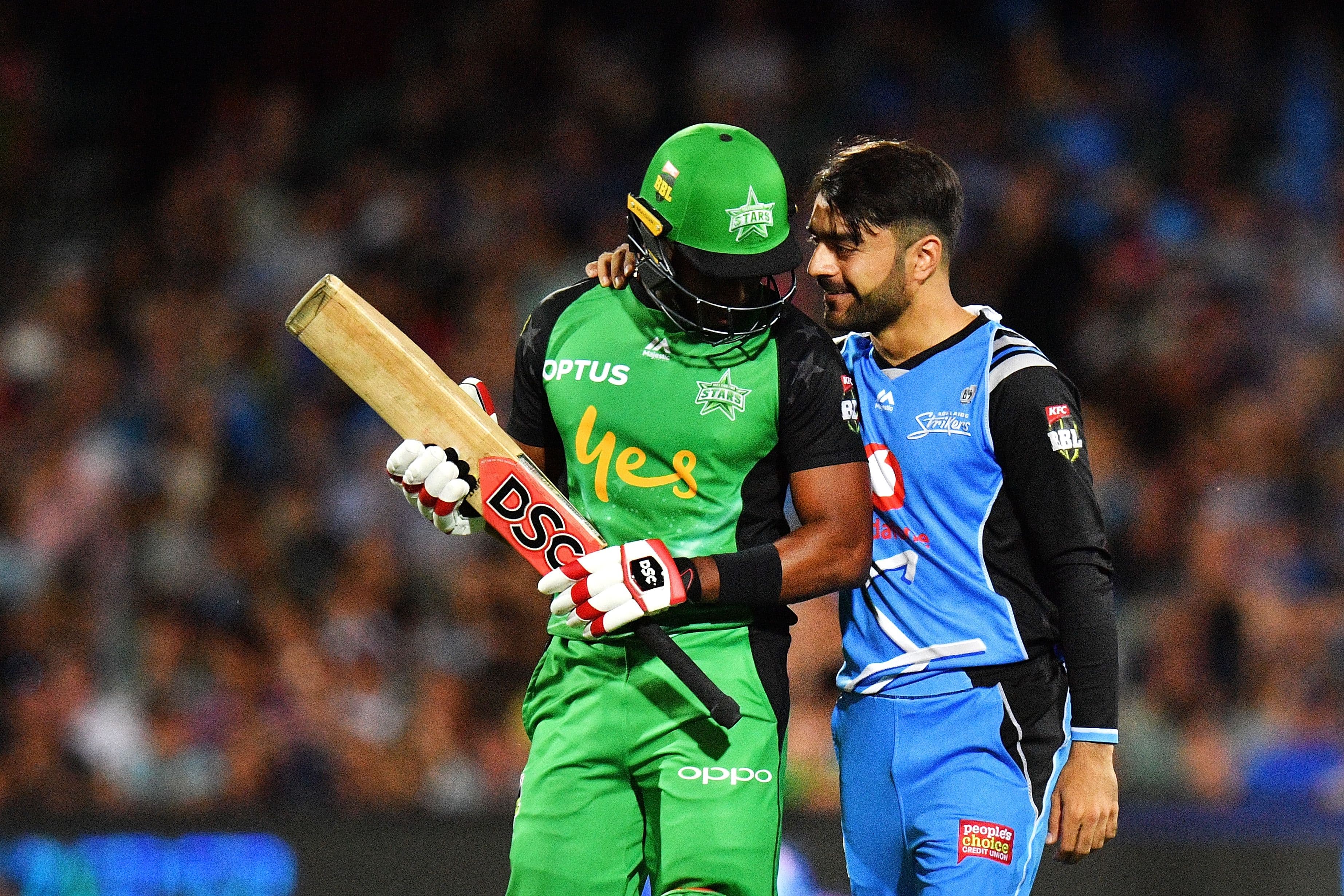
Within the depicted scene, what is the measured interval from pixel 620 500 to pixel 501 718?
402 cm

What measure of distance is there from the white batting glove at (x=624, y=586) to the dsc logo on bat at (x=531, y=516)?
114mm

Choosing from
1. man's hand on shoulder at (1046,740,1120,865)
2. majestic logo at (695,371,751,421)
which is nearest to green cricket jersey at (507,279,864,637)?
majestic logo at (695,371,751,421)

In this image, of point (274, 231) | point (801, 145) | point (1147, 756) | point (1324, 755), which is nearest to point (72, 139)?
point (274, 231)

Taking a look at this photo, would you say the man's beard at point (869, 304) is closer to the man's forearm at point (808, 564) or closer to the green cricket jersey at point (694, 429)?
the green cricket jersey at point (694, 429)

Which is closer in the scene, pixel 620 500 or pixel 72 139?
pixel 620 500

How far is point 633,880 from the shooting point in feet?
11.5

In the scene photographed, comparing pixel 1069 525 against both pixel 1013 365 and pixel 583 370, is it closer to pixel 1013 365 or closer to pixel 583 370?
pixel 1013 365

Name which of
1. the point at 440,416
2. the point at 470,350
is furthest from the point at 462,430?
the point at 470,350

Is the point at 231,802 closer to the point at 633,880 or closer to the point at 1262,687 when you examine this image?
the point at 633,880

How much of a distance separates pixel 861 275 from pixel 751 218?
1.59ft

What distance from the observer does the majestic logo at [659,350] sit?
11.7 ft

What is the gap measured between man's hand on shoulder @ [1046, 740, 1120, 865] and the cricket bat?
2.77 ft

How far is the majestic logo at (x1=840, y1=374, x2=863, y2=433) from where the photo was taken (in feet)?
11.7

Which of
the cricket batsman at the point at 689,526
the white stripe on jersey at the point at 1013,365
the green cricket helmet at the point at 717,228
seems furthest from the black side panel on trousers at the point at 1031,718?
the green cricket helmet at the point at 717,228
